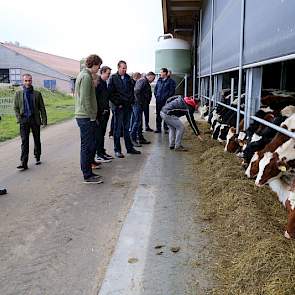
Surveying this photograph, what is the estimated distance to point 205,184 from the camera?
5.82m

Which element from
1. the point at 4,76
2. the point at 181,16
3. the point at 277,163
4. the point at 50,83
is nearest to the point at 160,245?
the point at 277,163

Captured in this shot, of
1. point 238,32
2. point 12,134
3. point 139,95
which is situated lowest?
point 12,134

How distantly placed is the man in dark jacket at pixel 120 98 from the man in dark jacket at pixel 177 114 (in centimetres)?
87

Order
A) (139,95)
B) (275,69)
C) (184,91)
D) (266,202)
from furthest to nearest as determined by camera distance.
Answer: (184,91) < (275,69) < (139,95) < (266,202)

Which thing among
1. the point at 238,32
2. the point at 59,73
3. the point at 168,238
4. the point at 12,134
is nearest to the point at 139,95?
the point at 238,32

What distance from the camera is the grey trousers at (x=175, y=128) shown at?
28.3 ft

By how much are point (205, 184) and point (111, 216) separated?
1719 mm

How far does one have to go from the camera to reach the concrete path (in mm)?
3238

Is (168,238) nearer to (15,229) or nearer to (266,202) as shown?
(266,202)

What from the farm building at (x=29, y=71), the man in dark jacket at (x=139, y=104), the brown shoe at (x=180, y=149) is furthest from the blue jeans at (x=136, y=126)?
the farm building at (x=29, y=71)

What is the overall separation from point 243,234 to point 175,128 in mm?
5205

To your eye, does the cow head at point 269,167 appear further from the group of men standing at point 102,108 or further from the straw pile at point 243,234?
the group of men standing at point 102,108

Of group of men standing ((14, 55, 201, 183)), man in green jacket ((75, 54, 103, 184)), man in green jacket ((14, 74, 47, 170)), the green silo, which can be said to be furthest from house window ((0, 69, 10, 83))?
man in green jacket ((75, 54, 103, 184))

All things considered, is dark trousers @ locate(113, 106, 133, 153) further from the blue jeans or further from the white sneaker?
the blue jeans
